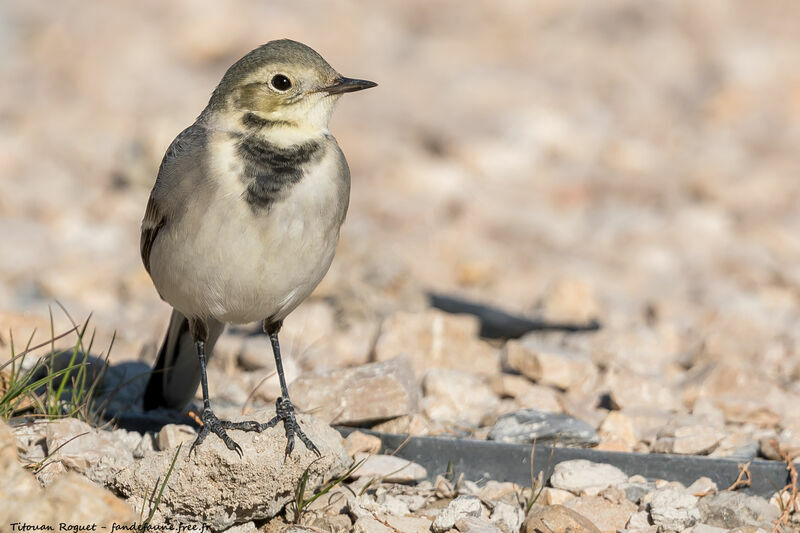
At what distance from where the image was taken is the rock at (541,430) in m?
5.18

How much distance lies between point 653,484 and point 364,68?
847 cm

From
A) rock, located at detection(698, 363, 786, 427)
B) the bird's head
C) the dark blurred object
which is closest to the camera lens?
the bird's head

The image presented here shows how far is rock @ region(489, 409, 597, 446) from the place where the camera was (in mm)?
5180

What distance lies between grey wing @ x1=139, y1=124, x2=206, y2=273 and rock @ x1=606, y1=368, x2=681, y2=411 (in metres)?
2.74

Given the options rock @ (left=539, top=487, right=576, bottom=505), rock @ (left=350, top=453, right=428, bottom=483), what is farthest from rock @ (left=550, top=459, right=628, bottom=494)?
rock @ (left=350, top=453, right=428, bottom=483)

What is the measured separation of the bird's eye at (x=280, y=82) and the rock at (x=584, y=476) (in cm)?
222

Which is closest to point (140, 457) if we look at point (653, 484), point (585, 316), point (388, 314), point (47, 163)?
point (653, 484)

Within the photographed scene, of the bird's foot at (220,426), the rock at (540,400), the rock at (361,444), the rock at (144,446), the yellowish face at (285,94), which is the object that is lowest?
the rock at (540,400)

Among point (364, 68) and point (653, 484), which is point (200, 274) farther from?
point (364, 68)

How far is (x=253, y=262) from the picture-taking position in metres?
4.69

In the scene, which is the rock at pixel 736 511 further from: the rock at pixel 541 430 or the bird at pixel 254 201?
the bird at pixel 254 201

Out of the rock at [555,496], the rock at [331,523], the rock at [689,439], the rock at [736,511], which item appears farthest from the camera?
the rock at [689,439]

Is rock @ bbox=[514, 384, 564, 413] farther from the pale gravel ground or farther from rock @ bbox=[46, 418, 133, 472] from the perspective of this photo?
rock @ bbox=[46, 418, 133, 472]

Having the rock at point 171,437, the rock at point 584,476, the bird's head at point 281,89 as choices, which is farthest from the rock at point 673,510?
the bird's head at point 281,89
